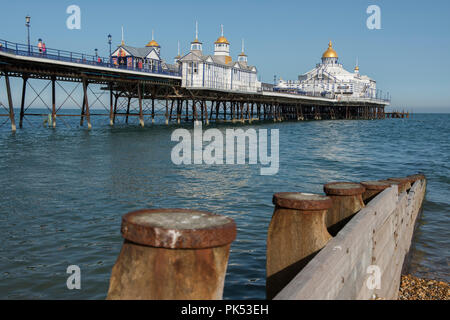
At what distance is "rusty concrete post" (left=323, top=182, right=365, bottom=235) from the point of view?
5266 mm

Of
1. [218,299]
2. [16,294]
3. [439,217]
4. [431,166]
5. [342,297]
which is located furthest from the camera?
[431,166]

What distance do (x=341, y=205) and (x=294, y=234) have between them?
1549 millimetres

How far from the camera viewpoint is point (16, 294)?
603 cm

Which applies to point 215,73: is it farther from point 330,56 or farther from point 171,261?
point 330,56

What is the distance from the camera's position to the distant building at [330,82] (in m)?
118

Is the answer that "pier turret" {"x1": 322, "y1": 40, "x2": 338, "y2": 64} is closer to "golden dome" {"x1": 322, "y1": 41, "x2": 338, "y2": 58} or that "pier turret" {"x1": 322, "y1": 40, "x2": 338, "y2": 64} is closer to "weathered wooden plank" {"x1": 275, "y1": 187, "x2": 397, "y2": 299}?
"golden dome" {"x1": 322, "y1": 41, "x2": 338, "y2": 58}

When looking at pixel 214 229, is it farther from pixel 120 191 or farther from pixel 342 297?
pixel 120 191

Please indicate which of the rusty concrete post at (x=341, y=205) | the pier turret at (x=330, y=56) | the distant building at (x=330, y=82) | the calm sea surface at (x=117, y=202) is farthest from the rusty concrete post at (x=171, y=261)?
the pier turret at (x=330, y=56)

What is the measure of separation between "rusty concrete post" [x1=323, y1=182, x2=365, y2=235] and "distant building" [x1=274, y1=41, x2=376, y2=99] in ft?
361

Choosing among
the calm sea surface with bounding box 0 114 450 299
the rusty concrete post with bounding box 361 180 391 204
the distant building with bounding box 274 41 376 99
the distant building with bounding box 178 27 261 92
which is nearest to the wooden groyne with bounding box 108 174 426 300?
the rusty concrete post with bounding box 361 180 391 204

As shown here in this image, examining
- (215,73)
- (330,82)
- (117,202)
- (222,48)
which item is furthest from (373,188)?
(330,82)

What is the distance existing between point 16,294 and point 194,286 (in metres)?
4.84

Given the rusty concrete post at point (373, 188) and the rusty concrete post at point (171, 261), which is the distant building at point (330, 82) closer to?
the rusty concrete post at point (373, 188)
